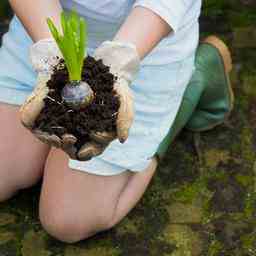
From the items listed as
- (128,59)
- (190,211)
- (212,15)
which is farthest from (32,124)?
(212,15)

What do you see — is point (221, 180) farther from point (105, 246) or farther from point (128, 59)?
point (128, 59)

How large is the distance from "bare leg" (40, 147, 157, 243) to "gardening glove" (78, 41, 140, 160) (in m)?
0.37

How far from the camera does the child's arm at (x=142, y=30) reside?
159 cm

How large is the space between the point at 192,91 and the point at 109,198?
18.3 inches

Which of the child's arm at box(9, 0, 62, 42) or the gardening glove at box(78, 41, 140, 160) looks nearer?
the gardening glove at box(78, 41, 140, 160)

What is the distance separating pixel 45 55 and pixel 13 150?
49 cm

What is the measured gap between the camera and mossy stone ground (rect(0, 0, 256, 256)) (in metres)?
1.89

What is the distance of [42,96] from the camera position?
146 cm

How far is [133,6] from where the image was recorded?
1.66 meters

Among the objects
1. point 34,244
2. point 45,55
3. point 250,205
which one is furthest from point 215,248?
point 45,55

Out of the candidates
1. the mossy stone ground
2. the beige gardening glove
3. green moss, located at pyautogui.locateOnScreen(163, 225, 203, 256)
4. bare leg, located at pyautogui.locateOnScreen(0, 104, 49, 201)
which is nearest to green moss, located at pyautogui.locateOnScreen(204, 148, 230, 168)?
the mossy stone ground

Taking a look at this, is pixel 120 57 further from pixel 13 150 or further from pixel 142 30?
pixel 13 150

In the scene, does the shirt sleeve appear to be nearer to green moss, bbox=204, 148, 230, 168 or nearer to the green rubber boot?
the green rubber boot

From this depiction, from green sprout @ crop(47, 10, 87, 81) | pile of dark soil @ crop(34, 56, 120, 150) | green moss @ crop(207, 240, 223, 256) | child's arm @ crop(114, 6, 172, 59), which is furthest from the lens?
green moss @ crop(207, 240, 223, 256)
